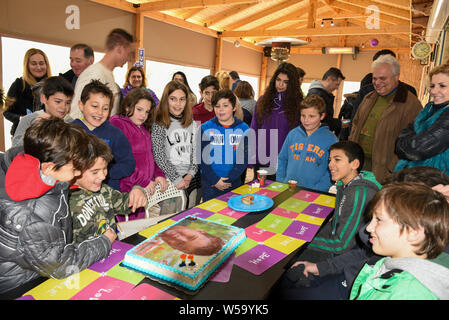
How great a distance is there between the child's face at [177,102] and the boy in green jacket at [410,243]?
2.04 m

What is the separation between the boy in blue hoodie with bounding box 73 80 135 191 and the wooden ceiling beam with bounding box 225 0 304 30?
26.1ft

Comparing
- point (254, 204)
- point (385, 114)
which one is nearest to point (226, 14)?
point (385, 114)

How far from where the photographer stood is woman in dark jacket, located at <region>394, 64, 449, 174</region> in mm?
1907

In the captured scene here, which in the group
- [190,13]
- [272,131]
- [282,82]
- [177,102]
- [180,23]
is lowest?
[272,131]

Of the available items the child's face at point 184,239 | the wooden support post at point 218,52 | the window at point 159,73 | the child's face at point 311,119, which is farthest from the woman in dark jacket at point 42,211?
the wooden support post at point 218,52

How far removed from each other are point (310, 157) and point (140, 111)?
1584 millimetres

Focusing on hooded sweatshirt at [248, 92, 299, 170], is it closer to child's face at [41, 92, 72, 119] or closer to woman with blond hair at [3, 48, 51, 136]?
child's face at [41, 92, 72, 119]

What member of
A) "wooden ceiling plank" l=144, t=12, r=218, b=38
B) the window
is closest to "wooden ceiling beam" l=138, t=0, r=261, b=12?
"wooden ceiling plank" l=144, t=12, r=218, b=38

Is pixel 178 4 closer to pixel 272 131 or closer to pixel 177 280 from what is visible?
pixel 272 131

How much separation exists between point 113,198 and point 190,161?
1160 millimetres

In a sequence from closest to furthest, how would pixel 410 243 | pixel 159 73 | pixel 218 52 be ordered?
pixel 410 243
pixel 159 73
pixel 218 52

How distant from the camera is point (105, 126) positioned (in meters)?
2.21
